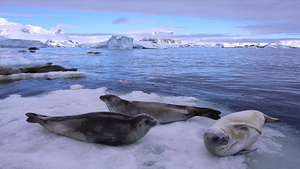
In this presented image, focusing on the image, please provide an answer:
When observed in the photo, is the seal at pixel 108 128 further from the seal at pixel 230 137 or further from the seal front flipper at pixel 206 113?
the seal front flipper at pixel 206 113

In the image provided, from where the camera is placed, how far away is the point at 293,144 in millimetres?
3541

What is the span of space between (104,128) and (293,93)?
6109mm

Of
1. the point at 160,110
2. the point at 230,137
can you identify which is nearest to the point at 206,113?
the point at 160,110

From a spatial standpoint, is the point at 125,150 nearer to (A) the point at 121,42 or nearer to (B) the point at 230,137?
(B) the point at 230,137

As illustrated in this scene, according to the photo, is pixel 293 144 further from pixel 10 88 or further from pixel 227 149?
pixel 10 88

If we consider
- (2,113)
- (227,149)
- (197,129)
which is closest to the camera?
(227,149)

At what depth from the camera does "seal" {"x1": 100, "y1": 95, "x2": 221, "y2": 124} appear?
4258 mm

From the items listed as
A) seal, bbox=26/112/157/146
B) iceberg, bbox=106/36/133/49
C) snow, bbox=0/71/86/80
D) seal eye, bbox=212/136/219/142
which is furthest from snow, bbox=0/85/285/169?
iceberg, bbox=106/36/133/49

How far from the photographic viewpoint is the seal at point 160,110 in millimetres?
4258

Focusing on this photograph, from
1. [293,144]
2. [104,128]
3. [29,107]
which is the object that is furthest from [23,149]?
[293,144]

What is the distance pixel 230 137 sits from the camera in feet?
9.41

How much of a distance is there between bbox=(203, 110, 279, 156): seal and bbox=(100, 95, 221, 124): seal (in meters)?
0.99

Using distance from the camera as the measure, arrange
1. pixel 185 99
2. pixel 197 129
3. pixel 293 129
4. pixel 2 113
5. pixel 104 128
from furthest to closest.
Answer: pixel 185 99 → pixel 2 113 → pixel 293 129 → pixel 197 129 → pixel 104 128

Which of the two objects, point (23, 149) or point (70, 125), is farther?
point (70, 125)
